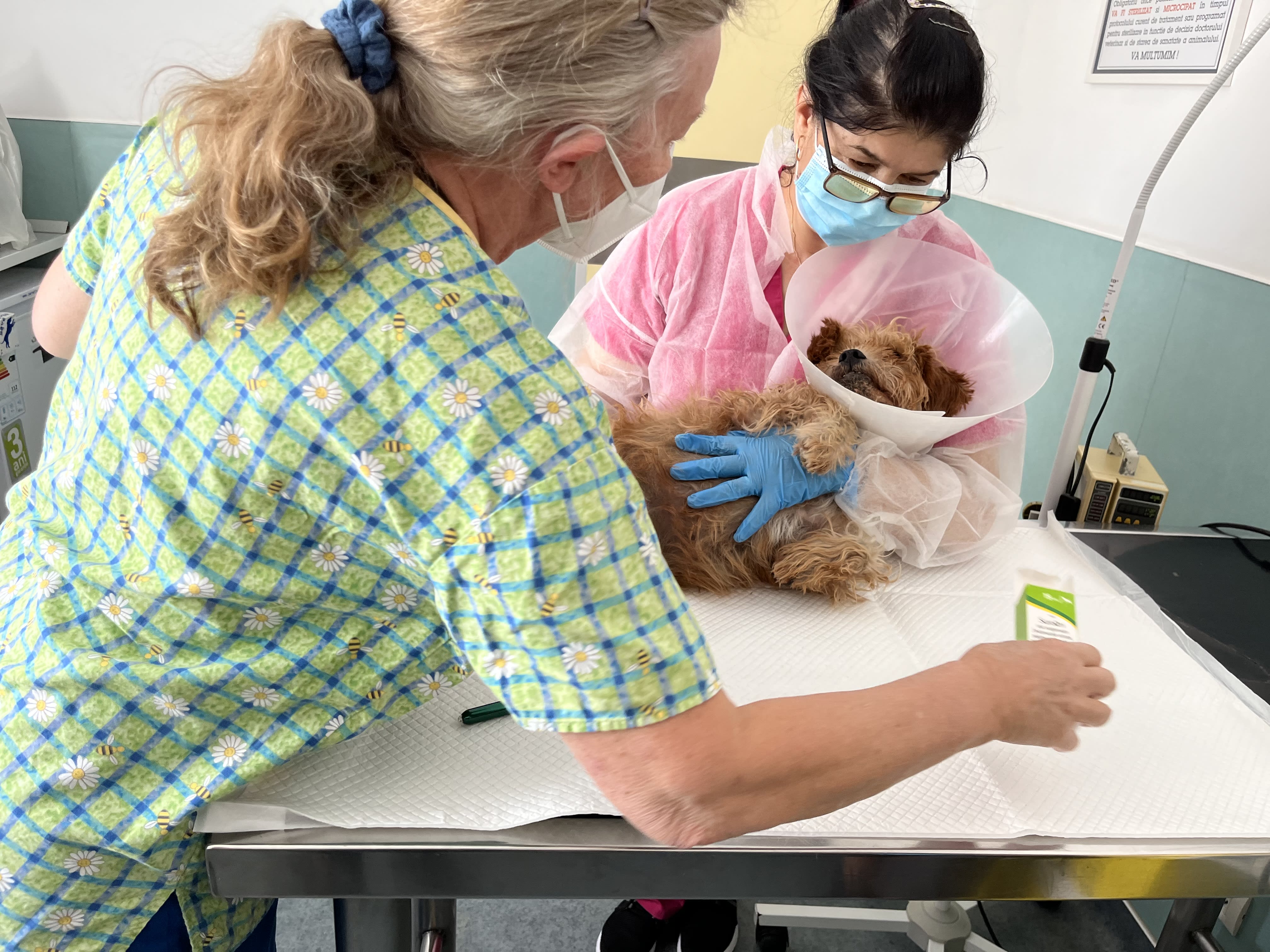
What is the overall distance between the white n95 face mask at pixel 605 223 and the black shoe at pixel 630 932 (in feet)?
5.12

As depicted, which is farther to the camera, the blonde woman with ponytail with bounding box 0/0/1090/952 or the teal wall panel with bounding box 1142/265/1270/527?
the teal wall panel with bounding box 1142/265/1270/527

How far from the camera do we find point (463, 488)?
2.22ft

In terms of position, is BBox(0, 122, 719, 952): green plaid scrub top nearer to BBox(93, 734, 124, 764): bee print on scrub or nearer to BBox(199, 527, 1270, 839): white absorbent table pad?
BBox(93, 734, 124, 764): bee print on scrub

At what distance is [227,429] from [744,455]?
0.96 m

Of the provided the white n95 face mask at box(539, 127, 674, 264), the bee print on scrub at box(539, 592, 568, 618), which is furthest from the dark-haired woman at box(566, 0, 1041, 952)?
the bee print on scrub at box(539, 592, 568, 618)

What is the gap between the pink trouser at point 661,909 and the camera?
2010 mm

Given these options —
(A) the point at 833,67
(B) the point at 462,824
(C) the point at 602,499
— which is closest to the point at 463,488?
(C) the point at 602,499

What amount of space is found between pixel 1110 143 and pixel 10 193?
11.3ft

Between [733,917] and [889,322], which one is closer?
[889,322]

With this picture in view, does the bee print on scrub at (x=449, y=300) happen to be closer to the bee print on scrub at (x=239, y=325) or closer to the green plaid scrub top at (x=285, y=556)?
the green plaid scrub top at (x=285, y=556)

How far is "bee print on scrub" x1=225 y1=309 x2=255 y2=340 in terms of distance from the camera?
72cm

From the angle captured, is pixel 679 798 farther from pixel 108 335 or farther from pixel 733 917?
pixel 733 917

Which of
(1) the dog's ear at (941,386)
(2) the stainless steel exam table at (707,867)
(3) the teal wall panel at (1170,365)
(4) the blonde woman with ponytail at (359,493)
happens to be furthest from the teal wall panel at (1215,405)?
(4) the blonde woman with ponytail at (359,493)

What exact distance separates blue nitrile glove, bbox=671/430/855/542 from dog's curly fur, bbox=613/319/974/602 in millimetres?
18
